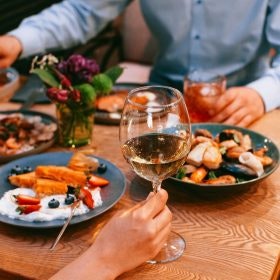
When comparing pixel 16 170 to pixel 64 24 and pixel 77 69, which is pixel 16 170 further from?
pixel 64 24

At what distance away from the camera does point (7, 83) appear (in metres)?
1.84

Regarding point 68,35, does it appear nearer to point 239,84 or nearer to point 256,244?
point 239,84

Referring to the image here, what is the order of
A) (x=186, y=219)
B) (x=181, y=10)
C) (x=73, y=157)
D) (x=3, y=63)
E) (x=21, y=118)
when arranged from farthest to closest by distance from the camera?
(x=181, y=10)
(x=3, y=63)
(x=21, y=118)
(x=73, y=157)
(x=186, y=219)

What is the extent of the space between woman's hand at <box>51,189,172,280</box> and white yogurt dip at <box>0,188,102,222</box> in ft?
0.52

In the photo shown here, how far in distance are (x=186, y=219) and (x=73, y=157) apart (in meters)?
0.32

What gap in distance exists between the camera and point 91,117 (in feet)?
4.68

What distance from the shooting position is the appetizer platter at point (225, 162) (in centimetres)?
112

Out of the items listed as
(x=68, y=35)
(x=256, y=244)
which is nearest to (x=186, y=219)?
(x=256, y=244)

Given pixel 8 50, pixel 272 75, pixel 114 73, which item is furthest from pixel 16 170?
pixel 272 75

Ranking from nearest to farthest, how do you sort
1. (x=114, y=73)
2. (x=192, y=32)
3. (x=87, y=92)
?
(x=87, y=92)
(x=114, y=73)
(x=192, y=32)

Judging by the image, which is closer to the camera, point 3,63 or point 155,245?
point 155,245

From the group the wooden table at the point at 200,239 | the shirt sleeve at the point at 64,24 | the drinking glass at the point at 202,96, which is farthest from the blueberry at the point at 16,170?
the shirt sleeve at the point at 64,24

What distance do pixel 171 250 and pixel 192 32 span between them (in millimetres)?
1228

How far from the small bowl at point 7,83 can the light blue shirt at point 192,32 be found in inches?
3.8
